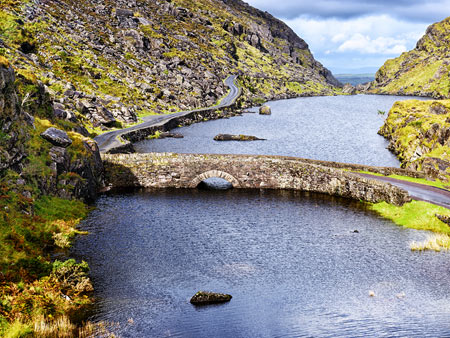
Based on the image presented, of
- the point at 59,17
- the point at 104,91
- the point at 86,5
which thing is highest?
the point at 86,5

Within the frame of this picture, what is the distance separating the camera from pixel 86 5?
191m

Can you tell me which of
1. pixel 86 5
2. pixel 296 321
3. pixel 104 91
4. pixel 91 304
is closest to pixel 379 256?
pixel 296 321

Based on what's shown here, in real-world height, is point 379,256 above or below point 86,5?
below

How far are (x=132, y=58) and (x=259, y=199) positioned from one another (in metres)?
127

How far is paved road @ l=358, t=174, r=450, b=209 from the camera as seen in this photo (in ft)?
168

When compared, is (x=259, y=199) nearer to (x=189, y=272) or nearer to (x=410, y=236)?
(x=410, y=236)

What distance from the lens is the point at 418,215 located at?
48188mm

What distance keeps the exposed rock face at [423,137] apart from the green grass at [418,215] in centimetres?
1470

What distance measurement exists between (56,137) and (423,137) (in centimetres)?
6756

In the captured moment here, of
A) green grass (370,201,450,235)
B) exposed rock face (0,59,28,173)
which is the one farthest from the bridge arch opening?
exposed rock face (0,59,28,173)

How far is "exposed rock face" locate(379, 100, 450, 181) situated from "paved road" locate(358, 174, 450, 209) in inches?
228

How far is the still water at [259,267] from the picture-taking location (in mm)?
28750

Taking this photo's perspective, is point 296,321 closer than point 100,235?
Yes

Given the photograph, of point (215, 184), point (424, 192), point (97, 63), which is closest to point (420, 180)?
point (424, 192)
